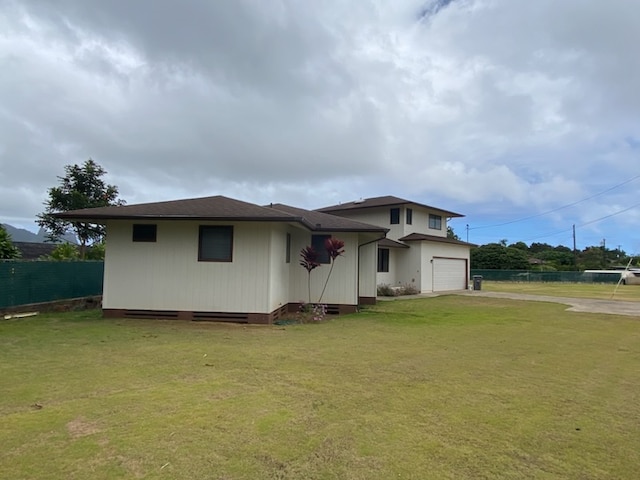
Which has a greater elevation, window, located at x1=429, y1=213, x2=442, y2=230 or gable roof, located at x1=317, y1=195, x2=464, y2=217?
gable roof, located at x1=317, y1=195, x2=464, y2=217

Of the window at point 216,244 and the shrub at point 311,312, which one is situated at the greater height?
the window at point 216,244

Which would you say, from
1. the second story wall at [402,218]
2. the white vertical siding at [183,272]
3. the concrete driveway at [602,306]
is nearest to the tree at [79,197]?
the white vertical siding at [183,272]

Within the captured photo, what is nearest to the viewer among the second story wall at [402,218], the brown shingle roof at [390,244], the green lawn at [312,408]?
the green lawn at [312,408]

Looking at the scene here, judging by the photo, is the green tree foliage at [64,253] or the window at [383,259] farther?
the window at [383,259]

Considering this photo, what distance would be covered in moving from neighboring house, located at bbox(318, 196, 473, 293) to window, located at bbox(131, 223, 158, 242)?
1330cm

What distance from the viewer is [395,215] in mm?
24453

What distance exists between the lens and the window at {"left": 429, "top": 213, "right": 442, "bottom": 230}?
26.7 m

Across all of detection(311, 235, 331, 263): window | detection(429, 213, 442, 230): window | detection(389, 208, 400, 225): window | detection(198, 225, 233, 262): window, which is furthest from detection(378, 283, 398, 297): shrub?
detection(198, 225, 233, 262): window

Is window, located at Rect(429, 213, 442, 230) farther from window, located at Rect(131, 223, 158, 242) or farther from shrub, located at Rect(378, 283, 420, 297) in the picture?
window, located at Rect(131, 223, 158, 242)

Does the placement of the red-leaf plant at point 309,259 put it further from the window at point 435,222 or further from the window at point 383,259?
the window at point 435,222

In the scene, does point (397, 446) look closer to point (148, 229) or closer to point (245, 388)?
point (245, 388)

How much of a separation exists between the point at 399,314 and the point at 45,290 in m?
10.4

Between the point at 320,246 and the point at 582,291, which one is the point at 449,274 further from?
the point at 320,246

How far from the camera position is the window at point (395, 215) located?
79.9 ft
